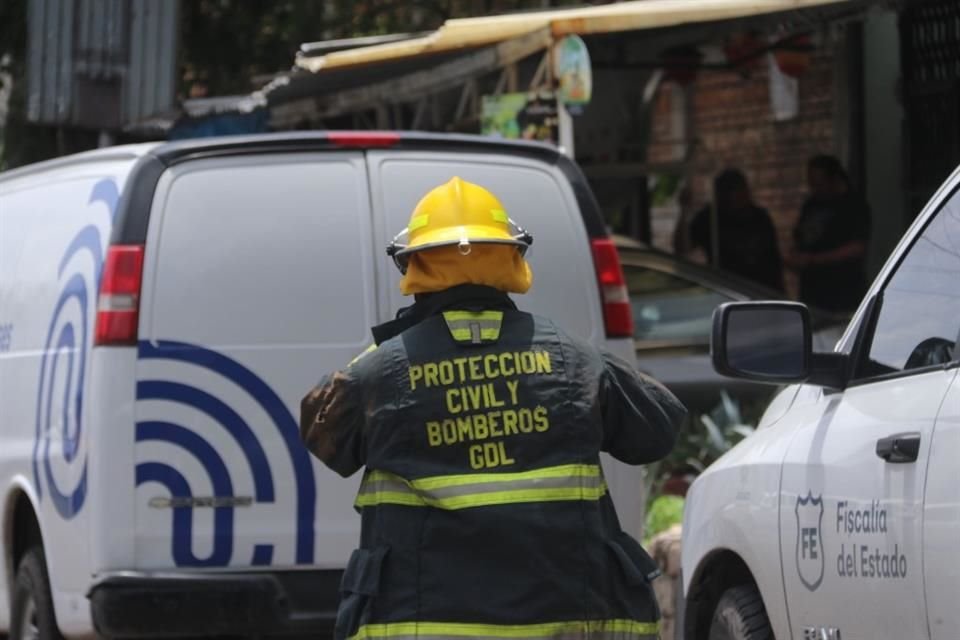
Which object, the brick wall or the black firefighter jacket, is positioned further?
the brick wall

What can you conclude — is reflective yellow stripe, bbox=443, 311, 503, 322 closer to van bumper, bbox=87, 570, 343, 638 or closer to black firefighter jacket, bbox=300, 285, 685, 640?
black firefighter jacket, bbox=300, 285, 685, 640

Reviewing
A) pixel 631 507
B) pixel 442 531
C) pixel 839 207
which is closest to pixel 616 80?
pixel 839 207

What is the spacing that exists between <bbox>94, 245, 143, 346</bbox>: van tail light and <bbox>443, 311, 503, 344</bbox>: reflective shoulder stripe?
2593 millimetres

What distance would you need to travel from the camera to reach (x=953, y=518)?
3898 mm

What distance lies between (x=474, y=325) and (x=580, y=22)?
652cm

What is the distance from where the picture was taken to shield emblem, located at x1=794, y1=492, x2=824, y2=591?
4555 millimetres

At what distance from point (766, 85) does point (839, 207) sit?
3.94 metres

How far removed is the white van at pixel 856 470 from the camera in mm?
4035

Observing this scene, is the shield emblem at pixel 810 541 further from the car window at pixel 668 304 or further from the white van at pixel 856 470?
the car window at pixel 668 304

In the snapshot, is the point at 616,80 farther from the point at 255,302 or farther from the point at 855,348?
the point at 855,348

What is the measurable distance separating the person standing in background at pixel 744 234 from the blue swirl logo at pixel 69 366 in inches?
299

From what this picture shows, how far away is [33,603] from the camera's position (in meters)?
6.87

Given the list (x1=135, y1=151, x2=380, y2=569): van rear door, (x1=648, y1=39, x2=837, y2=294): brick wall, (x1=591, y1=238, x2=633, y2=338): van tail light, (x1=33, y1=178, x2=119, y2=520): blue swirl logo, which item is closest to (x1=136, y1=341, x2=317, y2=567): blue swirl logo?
(x1=135, y1=151, x2=380, y2=569): van rear door

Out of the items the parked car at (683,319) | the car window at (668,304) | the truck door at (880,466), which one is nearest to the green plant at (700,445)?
the parked car at (683,319)
